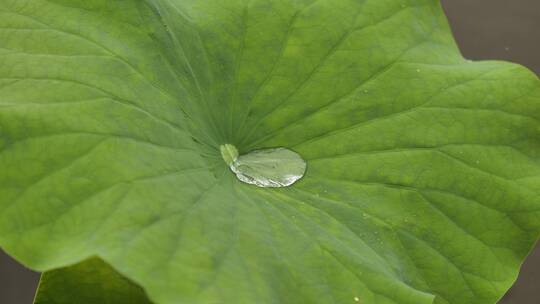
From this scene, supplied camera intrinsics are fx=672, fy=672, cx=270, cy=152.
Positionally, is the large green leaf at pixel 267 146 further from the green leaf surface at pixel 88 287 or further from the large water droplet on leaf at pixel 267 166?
the green leaf surface at pixel 88 287

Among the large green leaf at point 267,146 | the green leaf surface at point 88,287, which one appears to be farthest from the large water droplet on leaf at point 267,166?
the green leaf surface at point 88,287

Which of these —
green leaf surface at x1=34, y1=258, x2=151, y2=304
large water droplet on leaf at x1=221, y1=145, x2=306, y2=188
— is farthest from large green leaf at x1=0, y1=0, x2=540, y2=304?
green leaf surface at x1=34, y1=258, x2=151, y2=304

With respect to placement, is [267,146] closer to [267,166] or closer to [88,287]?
[267,166]

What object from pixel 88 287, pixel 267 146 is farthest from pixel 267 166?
pixel 88 287

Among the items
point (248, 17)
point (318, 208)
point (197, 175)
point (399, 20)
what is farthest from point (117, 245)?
point (399, 20)

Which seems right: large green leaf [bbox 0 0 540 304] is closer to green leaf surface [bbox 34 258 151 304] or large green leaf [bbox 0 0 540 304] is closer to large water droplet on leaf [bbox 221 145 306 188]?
large water droplet on leaf [bbox 221 145 306 188]
